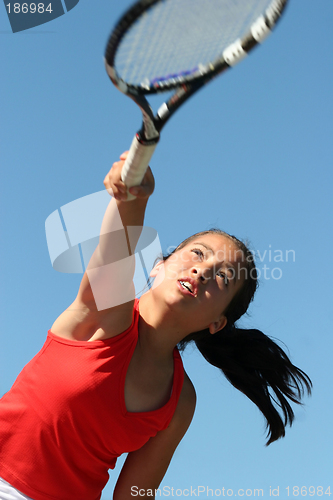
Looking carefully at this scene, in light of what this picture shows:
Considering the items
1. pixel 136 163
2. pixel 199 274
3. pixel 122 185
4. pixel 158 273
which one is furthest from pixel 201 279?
pixel 136 163

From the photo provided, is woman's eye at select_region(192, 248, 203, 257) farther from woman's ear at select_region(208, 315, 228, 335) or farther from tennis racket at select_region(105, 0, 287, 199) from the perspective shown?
tennis racket at select_region(105, 0, 287, 199)

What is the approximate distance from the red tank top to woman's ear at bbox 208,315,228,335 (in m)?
0.93

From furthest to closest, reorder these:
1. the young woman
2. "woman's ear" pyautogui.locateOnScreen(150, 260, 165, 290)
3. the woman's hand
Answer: "woman's ear" pyautogui.locateOnScreen(150, 260, 165, 290), the young woman, the woman's hand

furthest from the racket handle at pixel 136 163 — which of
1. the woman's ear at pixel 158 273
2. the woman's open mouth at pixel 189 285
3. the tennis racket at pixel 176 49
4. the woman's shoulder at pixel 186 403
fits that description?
the woman's shoulder at pixel 186 403

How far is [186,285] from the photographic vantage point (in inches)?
145

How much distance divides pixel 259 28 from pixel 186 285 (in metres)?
1.81

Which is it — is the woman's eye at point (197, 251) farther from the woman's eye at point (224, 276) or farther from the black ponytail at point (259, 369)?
the black ponytail at point (259, 369)

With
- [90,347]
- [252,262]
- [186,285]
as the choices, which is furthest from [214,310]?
[90,347]

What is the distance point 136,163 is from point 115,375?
1.65m

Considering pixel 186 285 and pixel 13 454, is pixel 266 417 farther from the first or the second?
pixel 13 454

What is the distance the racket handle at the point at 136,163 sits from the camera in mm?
2529

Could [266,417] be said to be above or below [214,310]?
below

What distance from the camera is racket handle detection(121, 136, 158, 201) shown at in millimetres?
2529

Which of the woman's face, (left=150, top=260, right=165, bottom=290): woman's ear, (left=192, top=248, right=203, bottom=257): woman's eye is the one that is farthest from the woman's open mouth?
(left=192, top=248, right=203, bottom=257): woman's eye
